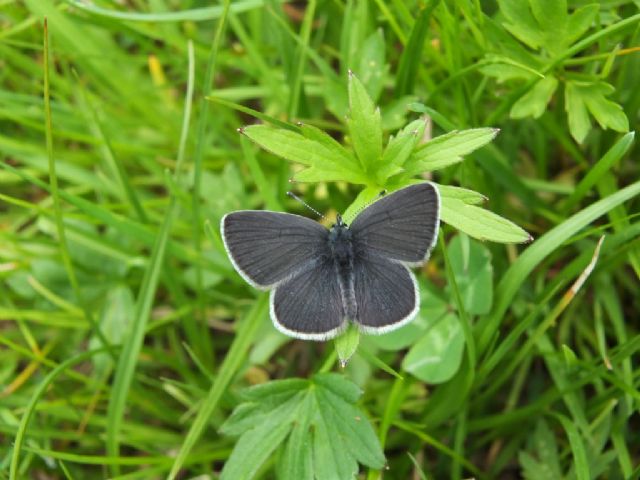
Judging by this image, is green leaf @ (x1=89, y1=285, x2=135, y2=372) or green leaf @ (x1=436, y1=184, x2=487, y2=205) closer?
green leaf @ (x1=436, y1=184, x2=487, y2=205)

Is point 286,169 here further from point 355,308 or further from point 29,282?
point 29,282

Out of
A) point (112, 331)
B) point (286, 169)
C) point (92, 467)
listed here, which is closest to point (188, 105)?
point (286, 169)

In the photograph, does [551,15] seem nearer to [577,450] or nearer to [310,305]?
[310,305]

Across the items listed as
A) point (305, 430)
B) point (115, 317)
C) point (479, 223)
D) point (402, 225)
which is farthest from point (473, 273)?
point (115, 317)

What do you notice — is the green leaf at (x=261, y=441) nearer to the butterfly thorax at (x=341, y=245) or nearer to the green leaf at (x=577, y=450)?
the butterfly thorax at (x=341, y=245)

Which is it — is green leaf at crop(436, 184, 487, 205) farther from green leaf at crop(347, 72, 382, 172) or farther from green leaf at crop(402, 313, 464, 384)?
green leaf at crop(402, 313, 464, 384)

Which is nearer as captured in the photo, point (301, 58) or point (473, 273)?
point (473, 273)

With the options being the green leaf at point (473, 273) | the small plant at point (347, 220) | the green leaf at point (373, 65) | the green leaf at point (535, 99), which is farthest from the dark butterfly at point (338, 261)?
the green leaf at point (373, 65)

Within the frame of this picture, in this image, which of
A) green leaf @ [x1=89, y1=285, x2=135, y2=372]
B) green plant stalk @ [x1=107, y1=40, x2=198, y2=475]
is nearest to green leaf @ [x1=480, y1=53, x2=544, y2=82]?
green plant stalk @ [x1=107, y1=40, x2=198, y2=475]

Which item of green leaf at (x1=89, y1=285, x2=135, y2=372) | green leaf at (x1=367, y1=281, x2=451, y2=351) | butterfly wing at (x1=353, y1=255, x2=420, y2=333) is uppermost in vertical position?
butterfly wing at (x1=353, y1=255, x2=420, y2=333)
